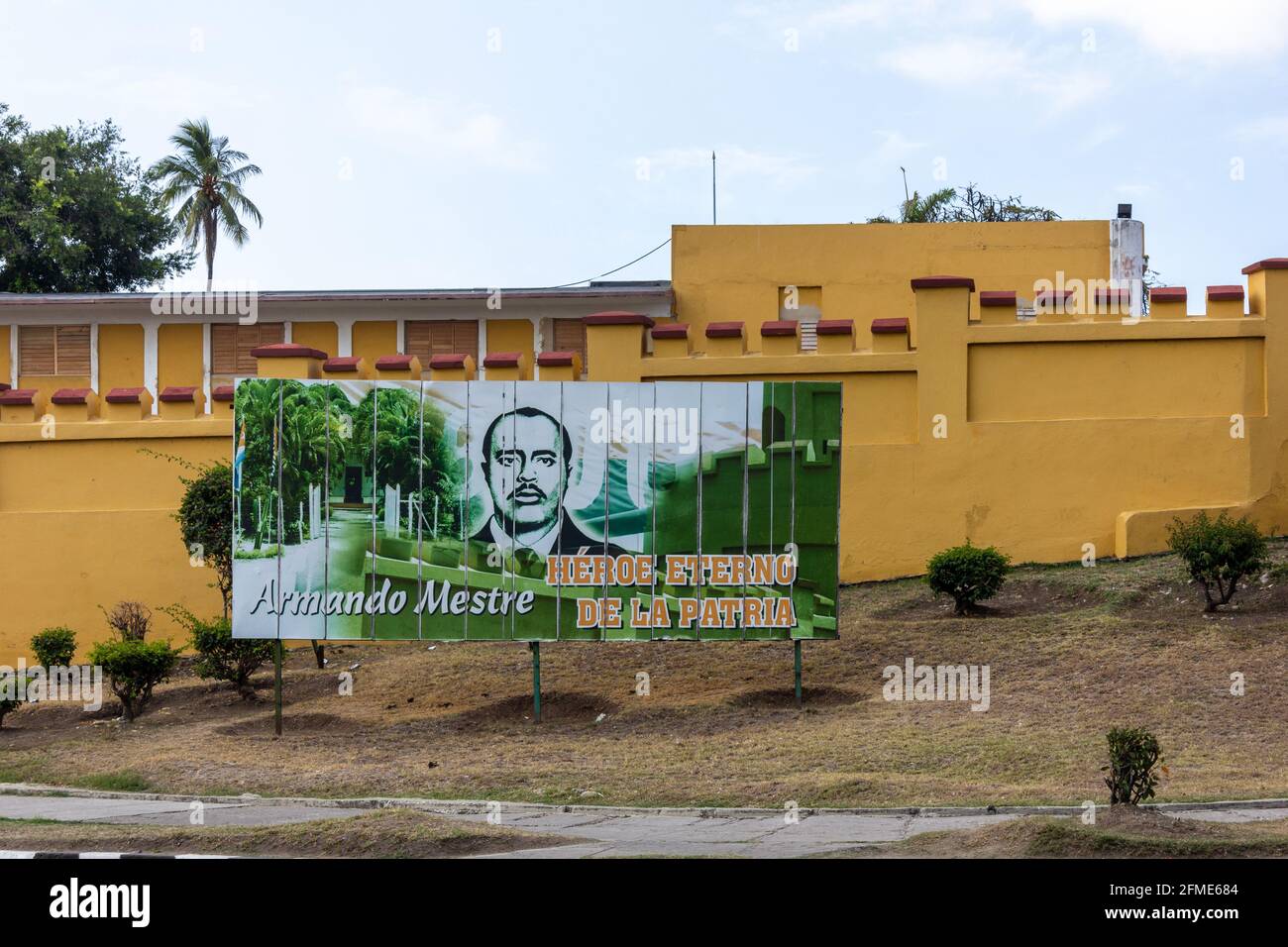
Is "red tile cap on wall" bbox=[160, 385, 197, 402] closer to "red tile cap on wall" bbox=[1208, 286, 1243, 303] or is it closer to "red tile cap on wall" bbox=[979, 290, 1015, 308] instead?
"red tile cap on wall" bbox=[979, 290, 1015, 308]

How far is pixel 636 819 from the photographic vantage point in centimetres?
1303

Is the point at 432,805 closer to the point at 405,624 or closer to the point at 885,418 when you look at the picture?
the point at 405,624

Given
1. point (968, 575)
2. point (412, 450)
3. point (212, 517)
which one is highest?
point (412, 450)

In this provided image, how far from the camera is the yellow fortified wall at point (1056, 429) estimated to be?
75.7ft

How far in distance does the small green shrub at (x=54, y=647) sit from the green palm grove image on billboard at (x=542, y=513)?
531cm

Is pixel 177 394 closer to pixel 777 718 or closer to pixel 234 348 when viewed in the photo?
pixel 234 348

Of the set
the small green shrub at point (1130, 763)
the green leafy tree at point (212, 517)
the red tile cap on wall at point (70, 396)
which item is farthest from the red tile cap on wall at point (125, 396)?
the small green shrub at point (1130, 763)

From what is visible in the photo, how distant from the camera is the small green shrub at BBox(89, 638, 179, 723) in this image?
19984 millimetres

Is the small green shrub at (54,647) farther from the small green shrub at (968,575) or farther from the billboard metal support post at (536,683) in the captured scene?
the small green shrub at (968,575)

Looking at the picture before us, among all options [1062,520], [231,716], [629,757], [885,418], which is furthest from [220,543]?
[1062,520]

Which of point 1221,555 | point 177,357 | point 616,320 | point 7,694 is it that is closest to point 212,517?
point 7,694

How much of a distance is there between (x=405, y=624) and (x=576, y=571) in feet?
7.03

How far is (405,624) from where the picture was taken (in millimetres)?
18766

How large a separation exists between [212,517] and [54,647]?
3.25 m
